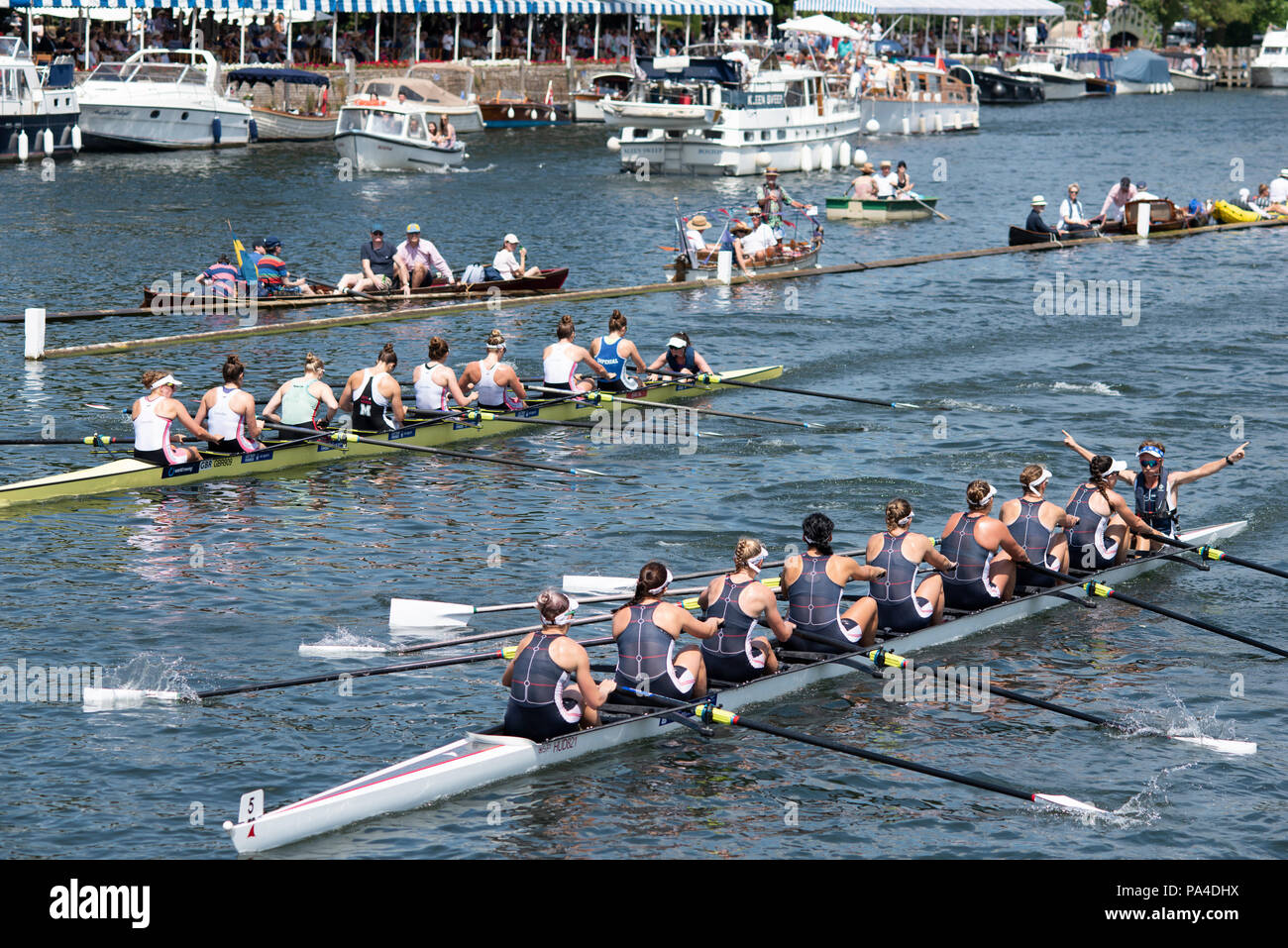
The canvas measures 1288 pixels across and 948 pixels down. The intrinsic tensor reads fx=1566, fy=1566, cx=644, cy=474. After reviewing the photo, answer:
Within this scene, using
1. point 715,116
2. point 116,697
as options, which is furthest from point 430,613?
point 715,116

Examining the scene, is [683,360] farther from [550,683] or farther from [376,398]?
[550,683]

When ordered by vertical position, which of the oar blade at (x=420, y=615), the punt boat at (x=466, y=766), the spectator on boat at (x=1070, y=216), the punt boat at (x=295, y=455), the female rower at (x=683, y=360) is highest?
the spectator on boat at (x=1070, y=216)

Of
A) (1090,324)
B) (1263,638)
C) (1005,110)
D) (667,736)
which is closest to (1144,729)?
(1263,638)

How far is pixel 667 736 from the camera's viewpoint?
49.4 ft

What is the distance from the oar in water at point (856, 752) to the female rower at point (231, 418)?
9987 mm

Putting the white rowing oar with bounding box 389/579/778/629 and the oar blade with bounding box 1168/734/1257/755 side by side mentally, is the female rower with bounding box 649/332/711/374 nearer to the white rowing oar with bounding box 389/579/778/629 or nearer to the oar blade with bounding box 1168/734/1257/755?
the white rowing oar with bounding box 389/579/778/629

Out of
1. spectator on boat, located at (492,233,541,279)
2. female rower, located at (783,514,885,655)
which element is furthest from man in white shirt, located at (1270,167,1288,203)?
female rower, located at (783,514,885,655)

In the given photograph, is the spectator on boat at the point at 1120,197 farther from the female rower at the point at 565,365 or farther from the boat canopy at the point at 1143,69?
the boat canopy at the point at 1143,69

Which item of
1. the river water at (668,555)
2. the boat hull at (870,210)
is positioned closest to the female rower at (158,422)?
the river water at (668,555)

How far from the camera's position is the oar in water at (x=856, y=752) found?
13617mm

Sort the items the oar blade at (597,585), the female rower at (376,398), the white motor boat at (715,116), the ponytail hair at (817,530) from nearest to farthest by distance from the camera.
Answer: the ponytail hair at (817,530)
the oar blade at (597,585)
the female rower at (376,398)
the white motor boat at (715,116)

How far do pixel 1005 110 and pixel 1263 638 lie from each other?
90611 millimetres

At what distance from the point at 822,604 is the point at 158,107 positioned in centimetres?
5261

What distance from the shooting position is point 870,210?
53.7 meters
